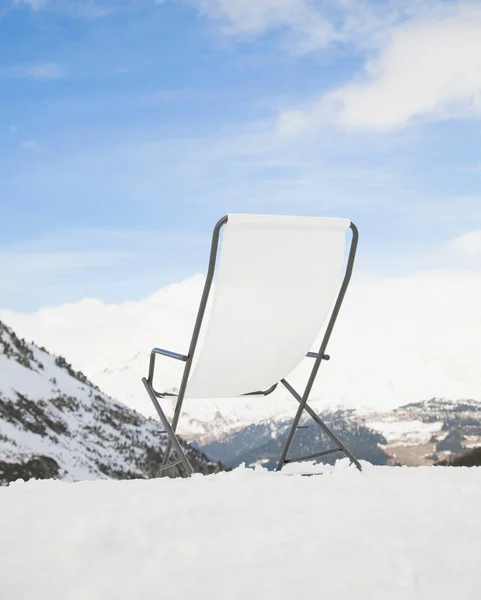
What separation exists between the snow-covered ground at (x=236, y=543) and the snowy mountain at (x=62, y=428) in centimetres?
637

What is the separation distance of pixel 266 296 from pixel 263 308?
2.6 inches

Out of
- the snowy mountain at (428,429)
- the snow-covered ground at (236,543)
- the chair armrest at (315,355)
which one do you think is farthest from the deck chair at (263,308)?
the snowy mountain at (428,429)

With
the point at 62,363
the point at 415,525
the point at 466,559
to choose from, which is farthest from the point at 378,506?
the point at 62,363

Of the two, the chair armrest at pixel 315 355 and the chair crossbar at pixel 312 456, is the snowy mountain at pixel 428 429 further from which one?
the chair armrest at pixel 315 355

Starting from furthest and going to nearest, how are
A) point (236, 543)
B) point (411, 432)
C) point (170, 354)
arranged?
point (411, 432) → point (170, 354) → point (236, 543)

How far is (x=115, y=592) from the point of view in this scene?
1.46m

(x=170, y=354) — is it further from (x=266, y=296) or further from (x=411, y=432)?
(x=411, y=432)

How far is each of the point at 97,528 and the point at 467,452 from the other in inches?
254

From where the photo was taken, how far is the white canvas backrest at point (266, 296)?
315 cm

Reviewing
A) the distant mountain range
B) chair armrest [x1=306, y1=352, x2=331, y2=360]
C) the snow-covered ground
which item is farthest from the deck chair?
the distant mountain range

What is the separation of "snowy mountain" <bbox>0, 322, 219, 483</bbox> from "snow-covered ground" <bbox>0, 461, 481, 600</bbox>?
6368mm

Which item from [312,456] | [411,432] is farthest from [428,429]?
[312,456]

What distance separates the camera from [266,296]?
10.8 feet

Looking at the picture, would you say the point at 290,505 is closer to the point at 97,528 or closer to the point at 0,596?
the point at 97,528
